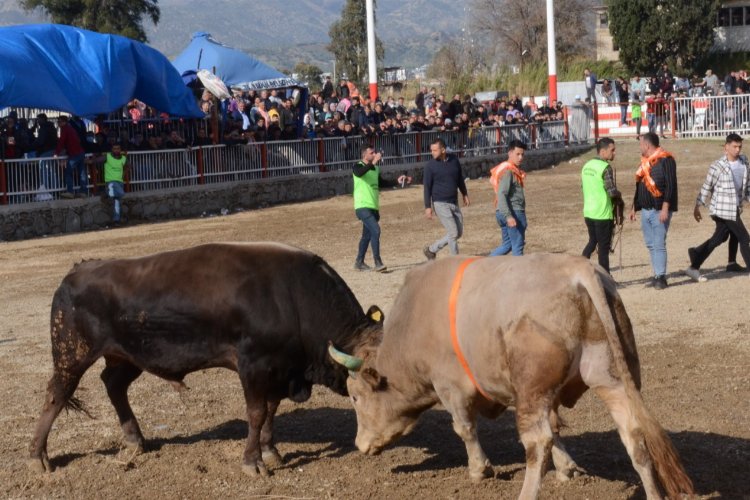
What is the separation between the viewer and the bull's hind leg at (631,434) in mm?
5715

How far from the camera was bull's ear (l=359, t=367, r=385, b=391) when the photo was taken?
268 inches

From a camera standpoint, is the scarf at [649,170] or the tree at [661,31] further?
the tree at [661,31]

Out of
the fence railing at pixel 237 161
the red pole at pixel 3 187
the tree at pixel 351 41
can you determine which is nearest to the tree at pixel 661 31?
the fence railing at pixel 237 161

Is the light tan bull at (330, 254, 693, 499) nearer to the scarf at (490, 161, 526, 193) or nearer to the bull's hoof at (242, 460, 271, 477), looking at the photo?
the bull's hoof at (242, 460, 271, 477)

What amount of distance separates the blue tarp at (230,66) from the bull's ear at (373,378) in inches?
905

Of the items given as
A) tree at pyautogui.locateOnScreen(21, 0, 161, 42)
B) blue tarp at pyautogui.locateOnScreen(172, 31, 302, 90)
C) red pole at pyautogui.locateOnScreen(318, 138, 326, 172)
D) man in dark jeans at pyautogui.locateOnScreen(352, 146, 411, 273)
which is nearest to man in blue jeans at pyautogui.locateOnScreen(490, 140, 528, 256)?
man in dark jeans at pyautogui.locateOnScreen(352, 146, 411, 273)

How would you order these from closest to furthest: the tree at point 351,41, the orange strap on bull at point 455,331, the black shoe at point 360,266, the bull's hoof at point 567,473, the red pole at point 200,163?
the orange strap on bull at point 455,331 → the bull's hoof at point 567,473 → the black shoe at point 360,266 → the red pole at point 200,163 → the tree at point 351,41

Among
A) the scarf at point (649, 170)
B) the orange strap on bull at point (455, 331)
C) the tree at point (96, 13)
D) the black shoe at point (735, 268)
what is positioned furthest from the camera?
the tree at point (96, 13)

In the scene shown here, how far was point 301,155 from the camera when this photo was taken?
27.0 m

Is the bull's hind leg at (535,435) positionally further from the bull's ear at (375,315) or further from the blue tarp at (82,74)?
the blue tarp at (82,74)

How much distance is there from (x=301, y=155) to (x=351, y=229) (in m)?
6.99

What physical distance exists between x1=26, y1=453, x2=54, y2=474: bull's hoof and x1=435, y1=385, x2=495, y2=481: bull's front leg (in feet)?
9.05

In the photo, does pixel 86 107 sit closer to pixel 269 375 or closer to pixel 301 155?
pixel 301 155

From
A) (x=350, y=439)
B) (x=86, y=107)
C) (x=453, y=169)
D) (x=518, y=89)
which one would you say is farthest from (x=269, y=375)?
(x=518, y=89)
